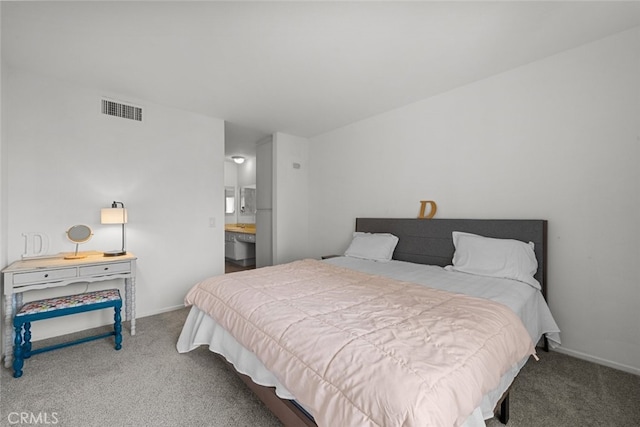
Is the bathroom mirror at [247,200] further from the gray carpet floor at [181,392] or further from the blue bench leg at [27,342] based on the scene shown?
the blue bench leg at [27,342]

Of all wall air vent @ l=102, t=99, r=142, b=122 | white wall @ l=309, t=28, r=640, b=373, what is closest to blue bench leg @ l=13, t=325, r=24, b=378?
wall air vent @ l=102, t=99, r=142, b=122

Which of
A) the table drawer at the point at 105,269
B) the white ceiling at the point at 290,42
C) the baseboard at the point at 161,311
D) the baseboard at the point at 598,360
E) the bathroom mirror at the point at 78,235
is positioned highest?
the white ceiling at the point at 290,42

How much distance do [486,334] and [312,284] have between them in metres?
1.20

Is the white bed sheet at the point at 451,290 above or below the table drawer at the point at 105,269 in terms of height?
below

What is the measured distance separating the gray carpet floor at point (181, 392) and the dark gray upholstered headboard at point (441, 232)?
0.72m

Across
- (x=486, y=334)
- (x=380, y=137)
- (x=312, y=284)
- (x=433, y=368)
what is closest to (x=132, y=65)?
(x=312, y=284)

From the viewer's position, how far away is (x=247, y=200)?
684 centimetres

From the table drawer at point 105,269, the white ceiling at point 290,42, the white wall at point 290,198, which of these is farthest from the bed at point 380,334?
the white wall at point 290,198

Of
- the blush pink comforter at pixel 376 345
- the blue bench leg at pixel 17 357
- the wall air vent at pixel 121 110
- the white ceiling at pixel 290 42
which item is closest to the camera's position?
the blush pink comforter at pixel 376 345

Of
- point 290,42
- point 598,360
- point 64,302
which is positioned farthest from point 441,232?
point 64,302

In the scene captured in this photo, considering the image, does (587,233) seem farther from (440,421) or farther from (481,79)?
(440,421)

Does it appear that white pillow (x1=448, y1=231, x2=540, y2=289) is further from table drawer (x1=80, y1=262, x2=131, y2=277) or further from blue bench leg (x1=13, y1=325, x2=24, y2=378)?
blue bench leg (x1=13, y1=325, x2=24, y2=378)

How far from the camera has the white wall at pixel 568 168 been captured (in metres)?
2.04

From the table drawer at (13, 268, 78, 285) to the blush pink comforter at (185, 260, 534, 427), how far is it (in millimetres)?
1395
